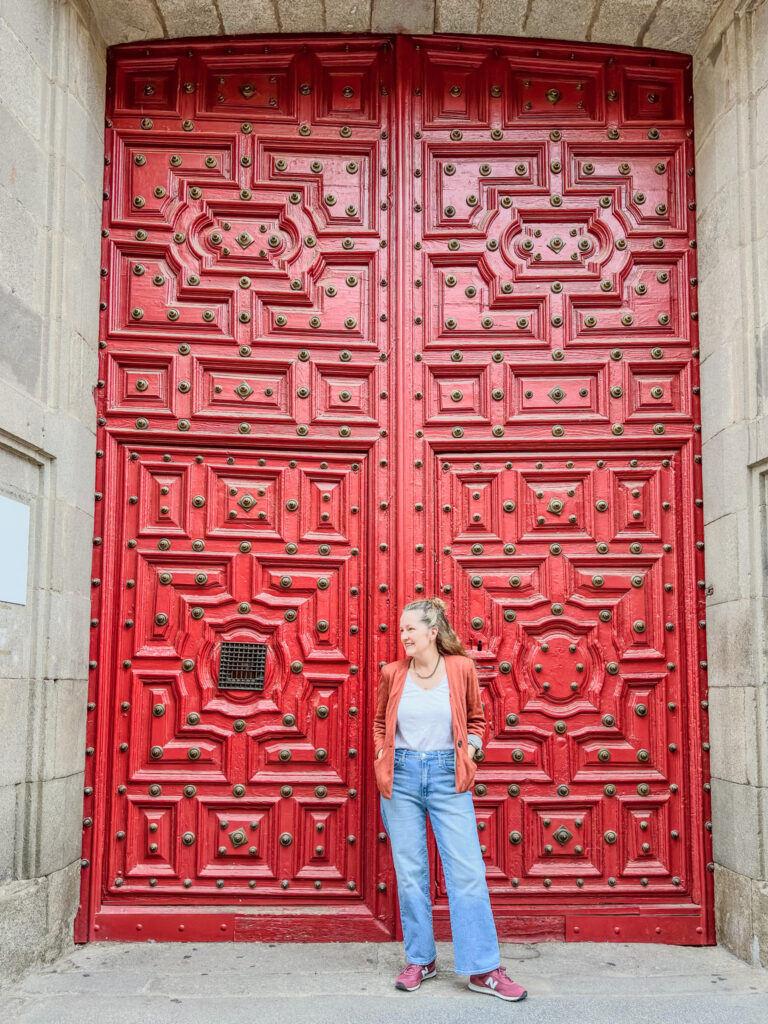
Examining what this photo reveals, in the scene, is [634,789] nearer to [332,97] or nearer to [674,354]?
[674,354]

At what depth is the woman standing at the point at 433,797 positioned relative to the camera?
3848 mm

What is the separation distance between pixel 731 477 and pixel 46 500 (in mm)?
3124

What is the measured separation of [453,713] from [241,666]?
1.22 meters

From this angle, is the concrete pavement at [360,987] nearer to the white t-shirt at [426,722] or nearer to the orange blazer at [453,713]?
the orange blazer at [453,713]

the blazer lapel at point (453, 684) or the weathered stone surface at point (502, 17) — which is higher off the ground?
the weathered stone surface at point (502, 17)

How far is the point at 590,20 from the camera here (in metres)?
5.02

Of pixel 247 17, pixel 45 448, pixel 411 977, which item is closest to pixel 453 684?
pixel 411 977

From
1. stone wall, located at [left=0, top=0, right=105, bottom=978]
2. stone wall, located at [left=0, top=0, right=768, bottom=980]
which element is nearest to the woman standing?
stone wall, located at [left=0, top=0, right=768, bottom=980]

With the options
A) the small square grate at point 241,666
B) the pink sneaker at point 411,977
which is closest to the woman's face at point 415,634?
the small square grate at point 241,666

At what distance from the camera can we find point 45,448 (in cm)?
423

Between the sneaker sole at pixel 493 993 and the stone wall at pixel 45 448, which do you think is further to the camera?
the stone wall at pixel 45 448

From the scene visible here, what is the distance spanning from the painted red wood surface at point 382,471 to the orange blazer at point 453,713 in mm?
578

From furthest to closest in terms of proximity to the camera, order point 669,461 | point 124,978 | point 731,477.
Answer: point 669,461 < point 731,477 < point 124,978

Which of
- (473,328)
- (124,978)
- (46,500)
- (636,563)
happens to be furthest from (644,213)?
(124,978)
